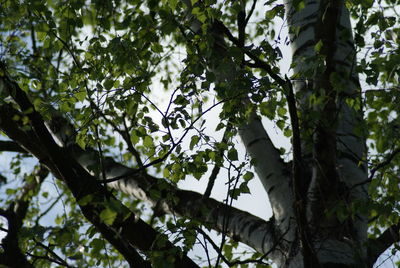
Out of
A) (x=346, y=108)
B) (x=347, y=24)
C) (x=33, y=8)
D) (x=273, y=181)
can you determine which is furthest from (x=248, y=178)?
(x=33, y=8)

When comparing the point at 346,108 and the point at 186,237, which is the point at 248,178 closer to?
the point at 186,237

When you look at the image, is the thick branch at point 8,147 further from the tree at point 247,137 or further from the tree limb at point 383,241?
→ the tree limb at point 383,241

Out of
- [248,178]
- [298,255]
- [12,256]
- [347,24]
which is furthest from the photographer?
[347,24]

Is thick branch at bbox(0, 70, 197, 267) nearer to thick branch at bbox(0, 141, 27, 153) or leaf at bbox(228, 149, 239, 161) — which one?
leaf at bbox(228, 149, 239, 161)

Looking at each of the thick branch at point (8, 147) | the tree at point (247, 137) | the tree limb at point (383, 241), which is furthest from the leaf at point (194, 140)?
the thick branch at point (8, 147)

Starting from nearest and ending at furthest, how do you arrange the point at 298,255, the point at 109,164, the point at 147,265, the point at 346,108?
the point at 147,265, the point at 298,255, the point at 346,108, the point at 109,164

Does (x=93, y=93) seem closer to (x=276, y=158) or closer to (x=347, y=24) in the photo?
(x=276, y=158)

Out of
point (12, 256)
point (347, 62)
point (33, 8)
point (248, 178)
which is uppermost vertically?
point (33, 8)

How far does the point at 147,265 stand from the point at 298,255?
1103 millimetres

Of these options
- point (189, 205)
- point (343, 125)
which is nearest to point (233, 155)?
point (189, 205)

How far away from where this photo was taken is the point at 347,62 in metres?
3.82

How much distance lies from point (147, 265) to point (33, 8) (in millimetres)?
2207

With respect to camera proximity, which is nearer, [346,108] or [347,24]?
[346,108]

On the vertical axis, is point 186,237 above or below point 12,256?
above
